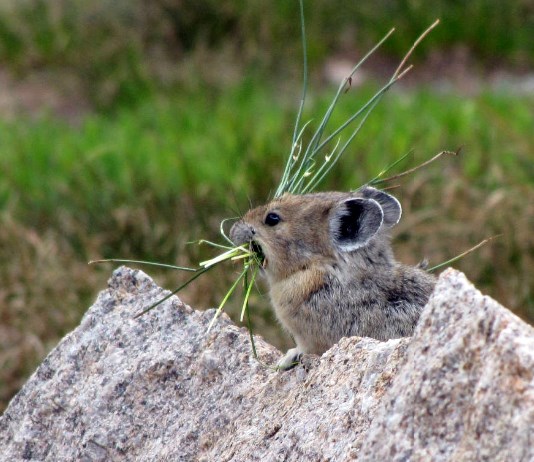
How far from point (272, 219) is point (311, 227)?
0.52ft

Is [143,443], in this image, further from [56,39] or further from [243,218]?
[56,39]

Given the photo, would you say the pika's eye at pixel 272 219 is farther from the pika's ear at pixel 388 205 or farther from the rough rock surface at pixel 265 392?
the rough rock surface at pixel 265 392

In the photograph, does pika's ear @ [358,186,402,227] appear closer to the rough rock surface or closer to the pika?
the pika

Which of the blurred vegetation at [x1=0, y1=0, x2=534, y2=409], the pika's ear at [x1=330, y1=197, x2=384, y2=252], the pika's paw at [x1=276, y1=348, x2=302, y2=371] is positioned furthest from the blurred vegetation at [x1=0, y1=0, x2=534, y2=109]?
the pika's paw at [x1=276, y1=348, x2=302, y2=371]

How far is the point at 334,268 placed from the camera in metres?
4.67

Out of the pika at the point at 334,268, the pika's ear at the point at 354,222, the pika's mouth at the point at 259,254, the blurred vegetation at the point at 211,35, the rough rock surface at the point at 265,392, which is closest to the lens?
the rough rock surface at the point at 265,392

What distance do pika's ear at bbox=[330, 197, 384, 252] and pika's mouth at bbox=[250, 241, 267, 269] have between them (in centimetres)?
28

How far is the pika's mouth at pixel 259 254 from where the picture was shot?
4758 millimetres

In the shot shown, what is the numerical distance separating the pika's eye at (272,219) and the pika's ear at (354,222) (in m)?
0.22

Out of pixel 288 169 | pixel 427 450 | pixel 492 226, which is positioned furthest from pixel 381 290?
pixel 492 226

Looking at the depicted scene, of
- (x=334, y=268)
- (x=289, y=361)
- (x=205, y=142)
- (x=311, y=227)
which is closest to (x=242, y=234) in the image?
(x=311, y=227)

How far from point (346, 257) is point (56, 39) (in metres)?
10.00

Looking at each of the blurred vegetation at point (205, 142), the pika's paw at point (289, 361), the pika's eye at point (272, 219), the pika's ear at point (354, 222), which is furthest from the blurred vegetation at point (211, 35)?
the pika's paw at point (289, 361)

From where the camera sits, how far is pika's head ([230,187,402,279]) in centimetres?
468
